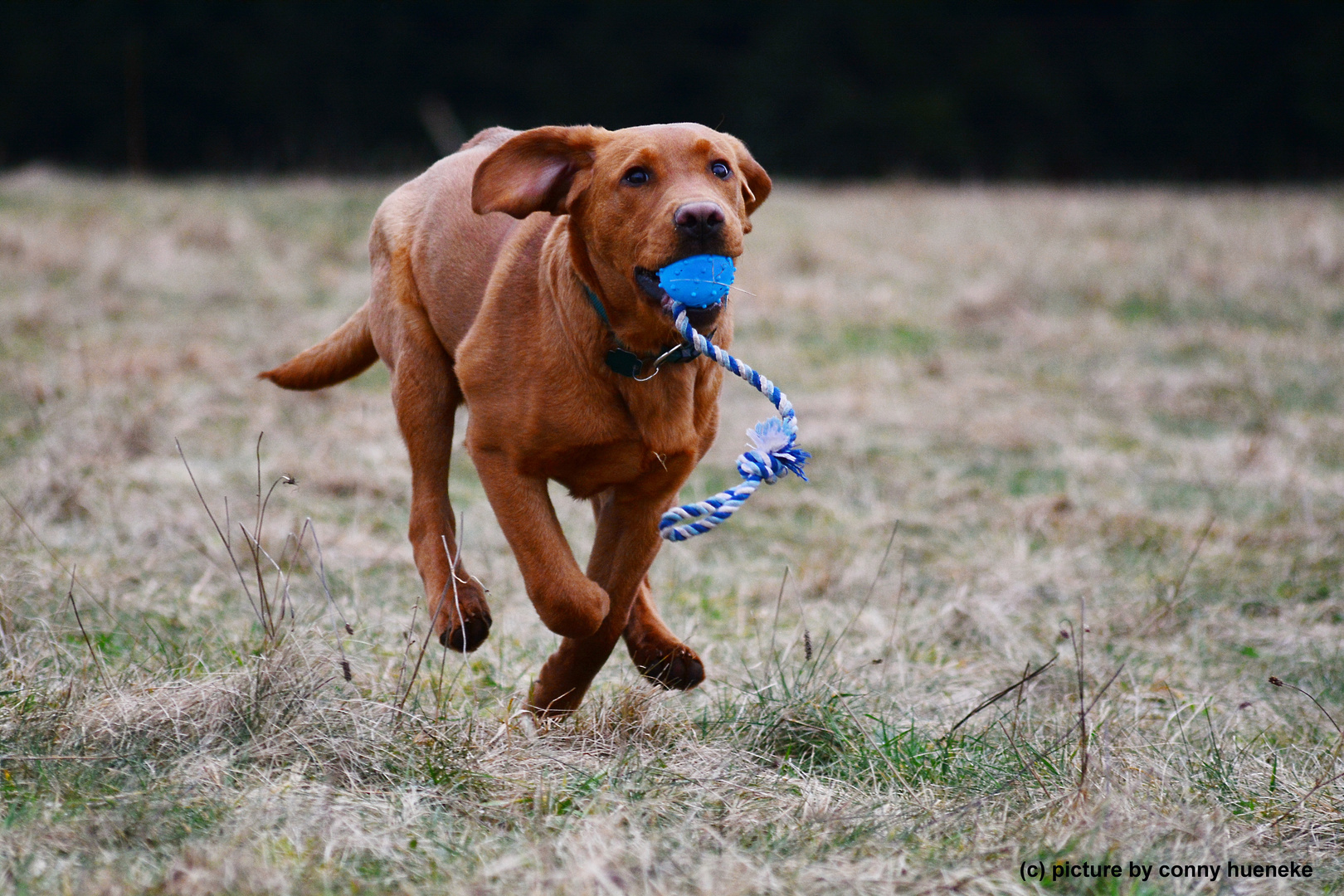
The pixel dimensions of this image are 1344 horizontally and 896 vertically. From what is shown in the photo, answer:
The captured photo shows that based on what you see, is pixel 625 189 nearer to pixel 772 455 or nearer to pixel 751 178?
pixel 751 178

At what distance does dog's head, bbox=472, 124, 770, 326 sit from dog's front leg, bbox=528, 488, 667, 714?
58 centimetres

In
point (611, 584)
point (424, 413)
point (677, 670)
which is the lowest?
point (677, 670)

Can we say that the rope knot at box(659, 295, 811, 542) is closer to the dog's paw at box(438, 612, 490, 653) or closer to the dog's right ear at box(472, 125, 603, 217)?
the dog's right ear at box(472, 125, 603, 217)

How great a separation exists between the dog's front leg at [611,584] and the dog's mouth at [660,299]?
525 mm

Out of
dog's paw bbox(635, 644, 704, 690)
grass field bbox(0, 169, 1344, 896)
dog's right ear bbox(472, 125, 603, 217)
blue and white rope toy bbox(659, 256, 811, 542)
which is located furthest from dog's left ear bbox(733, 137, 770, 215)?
Answer: dog's paw bbox(635, 644, 704, 690)

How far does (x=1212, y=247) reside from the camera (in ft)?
38.1

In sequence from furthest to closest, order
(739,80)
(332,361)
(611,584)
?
(739,80) → (332,361) → (611,584)

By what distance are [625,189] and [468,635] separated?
1.17 m

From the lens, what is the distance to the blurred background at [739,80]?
77.4 feet

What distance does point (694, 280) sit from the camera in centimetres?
272

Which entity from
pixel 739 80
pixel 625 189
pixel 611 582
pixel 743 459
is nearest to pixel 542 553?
pixel 611 582

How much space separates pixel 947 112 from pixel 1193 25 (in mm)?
5610

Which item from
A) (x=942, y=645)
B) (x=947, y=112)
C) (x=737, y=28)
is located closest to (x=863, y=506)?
(x=942, y=645)

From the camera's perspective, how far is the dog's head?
2.79 m
